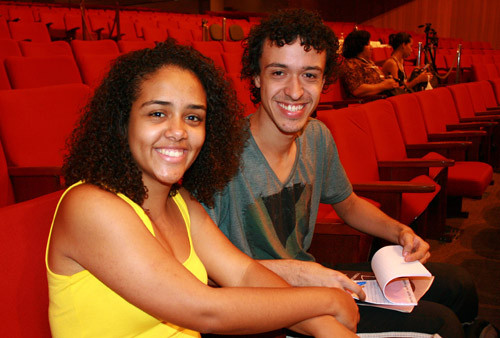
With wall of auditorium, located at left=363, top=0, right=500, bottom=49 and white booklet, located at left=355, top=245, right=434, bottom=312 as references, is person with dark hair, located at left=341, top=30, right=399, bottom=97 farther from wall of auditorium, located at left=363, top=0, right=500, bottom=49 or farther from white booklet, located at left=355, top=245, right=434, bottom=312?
wall of auditorium, located at left=363, top=0, right=500, bottom=49

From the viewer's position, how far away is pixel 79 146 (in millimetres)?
935

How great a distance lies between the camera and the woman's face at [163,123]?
2.98ft

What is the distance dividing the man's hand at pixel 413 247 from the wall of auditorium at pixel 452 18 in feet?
47.7

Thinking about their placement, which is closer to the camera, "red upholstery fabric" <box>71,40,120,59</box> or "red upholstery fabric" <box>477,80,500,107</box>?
"red upholstery fabric" <box>71,40,120,59</box>

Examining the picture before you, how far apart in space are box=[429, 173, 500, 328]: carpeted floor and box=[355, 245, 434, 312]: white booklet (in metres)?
0.91

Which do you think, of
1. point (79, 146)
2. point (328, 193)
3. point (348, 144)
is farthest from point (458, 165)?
point (79, 146)

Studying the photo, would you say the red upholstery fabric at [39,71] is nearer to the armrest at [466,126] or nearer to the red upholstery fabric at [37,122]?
the red upholstery fabric at [37,122]

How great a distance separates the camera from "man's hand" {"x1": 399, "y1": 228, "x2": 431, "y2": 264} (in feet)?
4.19

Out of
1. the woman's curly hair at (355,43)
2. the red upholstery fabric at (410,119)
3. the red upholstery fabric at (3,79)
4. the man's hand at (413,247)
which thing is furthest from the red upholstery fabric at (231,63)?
the man's hand at (413,247)

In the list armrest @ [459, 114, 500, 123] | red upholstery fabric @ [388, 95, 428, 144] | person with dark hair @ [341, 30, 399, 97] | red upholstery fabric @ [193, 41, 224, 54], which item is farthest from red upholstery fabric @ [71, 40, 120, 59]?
armrest @ [459, 114, 500, 123]

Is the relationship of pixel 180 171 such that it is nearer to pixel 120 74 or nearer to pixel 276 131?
pixel 120 74

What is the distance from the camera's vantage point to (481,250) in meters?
2.68

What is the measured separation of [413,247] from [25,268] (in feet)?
3.40

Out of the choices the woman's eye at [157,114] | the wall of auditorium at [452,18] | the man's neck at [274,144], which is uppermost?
the wall of auditorium at [452,18]
